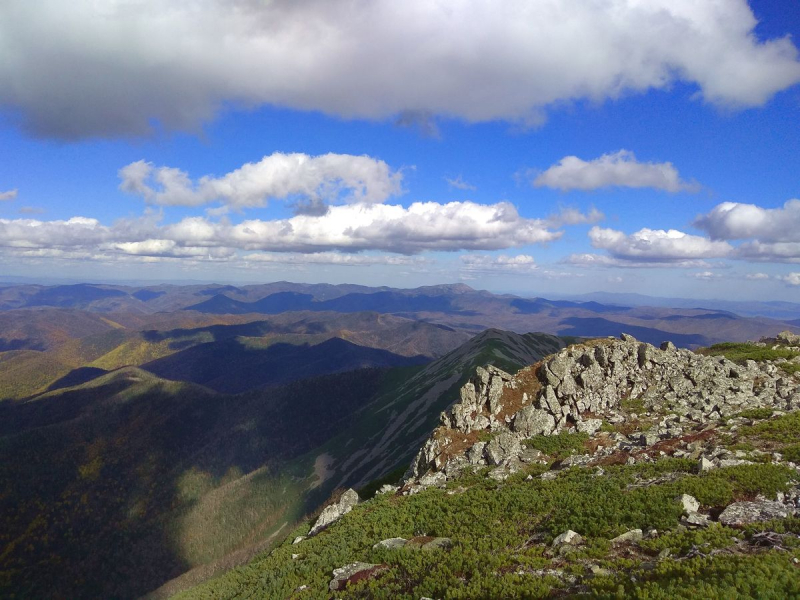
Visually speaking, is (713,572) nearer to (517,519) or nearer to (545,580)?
(545,580)

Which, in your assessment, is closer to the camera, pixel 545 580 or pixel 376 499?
pixel 545 580

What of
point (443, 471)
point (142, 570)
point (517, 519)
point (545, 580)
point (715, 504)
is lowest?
point (142, 570)

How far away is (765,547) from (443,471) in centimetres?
2826

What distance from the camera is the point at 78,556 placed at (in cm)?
19338

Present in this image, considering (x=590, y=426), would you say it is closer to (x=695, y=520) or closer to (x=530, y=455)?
(x=530, y=455)

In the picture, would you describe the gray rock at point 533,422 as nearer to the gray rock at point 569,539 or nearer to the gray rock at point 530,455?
the gray rock at point 530,455

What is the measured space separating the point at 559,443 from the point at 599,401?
342 inches

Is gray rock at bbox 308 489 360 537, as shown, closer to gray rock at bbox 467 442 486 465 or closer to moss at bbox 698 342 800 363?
gray rock at bbox 467 442 486 465

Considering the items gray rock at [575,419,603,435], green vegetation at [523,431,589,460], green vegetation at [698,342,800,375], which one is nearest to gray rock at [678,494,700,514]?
green vegetation at [523,431,589,460]

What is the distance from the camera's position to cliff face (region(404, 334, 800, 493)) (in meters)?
39.9

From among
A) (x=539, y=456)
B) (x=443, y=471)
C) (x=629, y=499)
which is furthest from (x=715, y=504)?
(x=443, y=471)

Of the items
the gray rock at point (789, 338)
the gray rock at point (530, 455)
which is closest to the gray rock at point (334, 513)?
the gray rock at point (530, 455)

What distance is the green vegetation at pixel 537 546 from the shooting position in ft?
55.8

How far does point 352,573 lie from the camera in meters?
27.2
